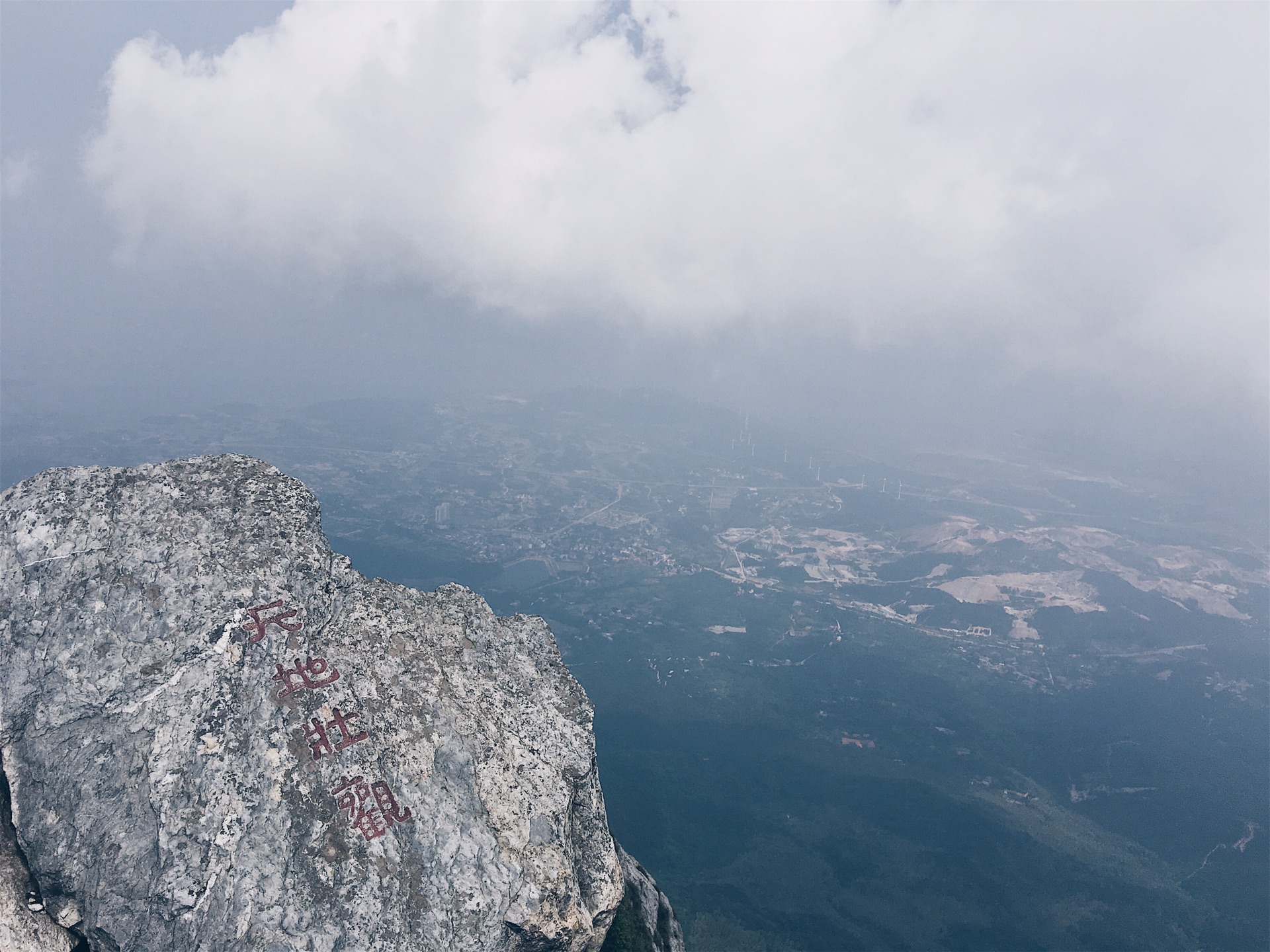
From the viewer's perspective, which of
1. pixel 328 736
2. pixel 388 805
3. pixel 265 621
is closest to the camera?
pixel 388 805

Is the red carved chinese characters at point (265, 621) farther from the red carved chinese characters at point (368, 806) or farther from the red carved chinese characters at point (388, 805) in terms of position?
the red carved chinese characters at point (388, 805)

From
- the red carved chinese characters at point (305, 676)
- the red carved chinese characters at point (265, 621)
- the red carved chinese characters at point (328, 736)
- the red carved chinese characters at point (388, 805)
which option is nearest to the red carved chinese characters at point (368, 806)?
the red carved chinese characters at point (388, 805)

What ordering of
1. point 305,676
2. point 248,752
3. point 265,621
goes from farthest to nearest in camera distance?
point 265,621 < point 305,676 < point 248,752

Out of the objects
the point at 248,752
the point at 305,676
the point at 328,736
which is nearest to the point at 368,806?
the point at 328,736

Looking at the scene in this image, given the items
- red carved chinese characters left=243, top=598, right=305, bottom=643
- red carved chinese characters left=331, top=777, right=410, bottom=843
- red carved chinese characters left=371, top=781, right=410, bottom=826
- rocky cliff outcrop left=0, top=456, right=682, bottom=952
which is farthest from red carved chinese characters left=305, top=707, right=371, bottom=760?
red carved chinese characters left=243, top=598, right=305, bottom=643

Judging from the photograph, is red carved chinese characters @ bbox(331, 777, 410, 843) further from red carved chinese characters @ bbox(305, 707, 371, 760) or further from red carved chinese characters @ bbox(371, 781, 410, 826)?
red carved chinese characters @ bbox(305, 707, 371, 760)

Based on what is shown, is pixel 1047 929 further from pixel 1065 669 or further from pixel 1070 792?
pixel 1065 669

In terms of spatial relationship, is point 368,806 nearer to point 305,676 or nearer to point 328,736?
point 328,736
